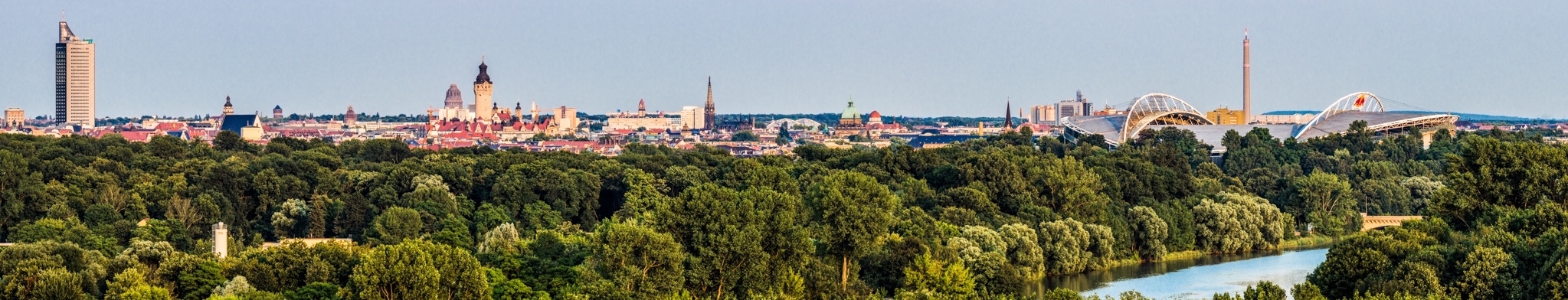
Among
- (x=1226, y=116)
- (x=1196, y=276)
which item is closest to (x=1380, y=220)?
(x=1196, y=276)

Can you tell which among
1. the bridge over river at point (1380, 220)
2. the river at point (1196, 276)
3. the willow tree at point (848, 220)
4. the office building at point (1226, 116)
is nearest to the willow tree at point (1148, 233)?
the river at point (1196, 276)

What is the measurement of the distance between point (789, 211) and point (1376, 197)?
3646 centimetres

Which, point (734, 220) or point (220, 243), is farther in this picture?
point (220, 243)

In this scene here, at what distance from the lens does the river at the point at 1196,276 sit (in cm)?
4222

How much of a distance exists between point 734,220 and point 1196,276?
16707 millimetres

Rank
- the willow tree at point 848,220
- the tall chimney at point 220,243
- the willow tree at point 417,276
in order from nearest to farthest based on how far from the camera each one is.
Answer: the willow tree at point 417,276 < the willow tree at point 848,220 < the tall chimney at point 220,243

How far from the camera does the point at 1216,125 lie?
4033 inches

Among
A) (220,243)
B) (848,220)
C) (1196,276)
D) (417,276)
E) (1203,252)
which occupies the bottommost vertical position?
(1196,276)

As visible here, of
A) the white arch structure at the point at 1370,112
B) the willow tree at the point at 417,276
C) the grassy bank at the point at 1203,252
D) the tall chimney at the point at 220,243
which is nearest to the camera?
the willow tree at the point at 417,276

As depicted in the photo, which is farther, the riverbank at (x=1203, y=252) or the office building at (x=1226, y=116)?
the office building at (x=1226, y=116)

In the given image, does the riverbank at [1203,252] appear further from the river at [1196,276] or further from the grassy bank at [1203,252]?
the river at [1196,276]

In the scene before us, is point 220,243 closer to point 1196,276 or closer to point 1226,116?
point 1196,276

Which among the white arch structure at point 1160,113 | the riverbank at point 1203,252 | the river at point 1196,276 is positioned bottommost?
the river at point 1196,276

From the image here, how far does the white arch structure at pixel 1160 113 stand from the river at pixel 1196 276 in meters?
52.6
